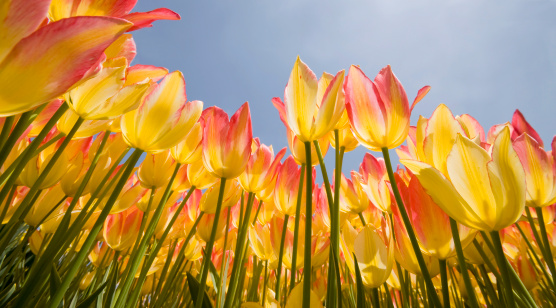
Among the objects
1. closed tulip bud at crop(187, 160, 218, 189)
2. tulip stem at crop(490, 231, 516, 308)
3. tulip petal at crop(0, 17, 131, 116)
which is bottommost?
tulip stem at crop(490, 231, 516, 308)

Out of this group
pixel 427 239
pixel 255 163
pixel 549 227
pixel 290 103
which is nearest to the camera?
pixel 427 239

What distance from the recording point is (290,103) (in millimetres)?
583

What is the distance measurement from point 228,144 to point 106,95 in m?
0.26

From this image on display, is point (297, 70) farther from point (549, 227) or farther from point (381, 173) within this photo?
point (549, 227)

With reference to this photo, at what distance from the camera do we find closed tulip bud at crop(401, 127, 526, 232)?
369 millimetres

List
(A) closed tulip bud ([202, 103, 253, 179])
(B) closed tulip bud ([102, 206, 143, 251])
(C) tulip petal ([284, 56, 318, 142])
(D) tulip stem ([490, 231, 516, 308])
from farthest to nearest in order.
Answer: (B) closed tulip bud ([102, 206, 143, 251]) → (A) closed tulip bud ([202, 103, 253, 179]) → (C) tulip petal ([284, 56, 318, 142]) → (D) tulip stem ([490, 231, 516, 308])

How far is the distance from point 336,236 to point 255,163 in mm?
353

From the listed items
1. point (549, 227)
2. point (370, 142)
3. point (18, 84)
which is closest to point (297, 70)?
point (370, 142)

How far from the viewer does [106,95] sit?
0.47 metres

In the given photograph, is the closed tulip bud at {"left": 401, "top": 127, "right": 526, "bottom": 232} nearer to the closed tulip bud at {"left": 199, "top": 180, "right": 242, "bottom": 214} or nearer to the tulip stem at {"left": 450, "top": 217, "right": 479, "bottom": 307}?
the tulip stem at {"left": 450, "top": 217, "right": 479, "bottom": 307}

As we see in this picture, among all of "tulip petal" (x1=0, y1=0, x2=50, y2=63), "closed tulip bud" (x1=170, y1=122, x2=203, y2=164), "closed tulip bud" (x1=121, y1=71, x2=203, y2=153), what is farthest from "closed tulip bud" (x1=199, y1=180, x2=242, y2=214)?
"tulip petal" (x1=0, y1=0, x2=50, y2=63)

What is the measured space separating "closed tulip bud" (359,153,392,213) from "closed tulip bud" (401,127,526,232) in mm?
390

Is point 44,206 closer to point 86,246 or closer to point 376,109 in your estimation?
point 86,246

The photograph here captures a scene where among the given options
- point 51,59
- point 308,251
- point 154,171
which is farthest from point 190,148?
point 51,59
